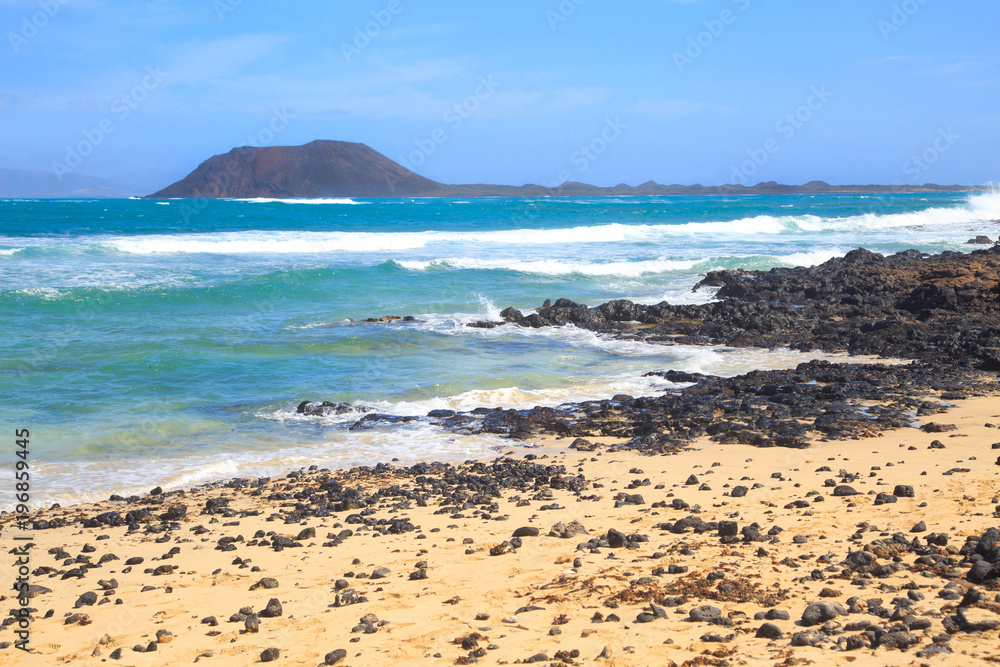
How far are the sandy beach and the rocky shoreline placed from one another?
0.06 ft

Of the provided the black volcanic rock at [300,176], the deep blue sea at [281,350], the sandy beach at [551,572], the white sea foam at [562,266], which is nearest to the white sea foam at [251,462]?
the deep blue sea at [281,350]

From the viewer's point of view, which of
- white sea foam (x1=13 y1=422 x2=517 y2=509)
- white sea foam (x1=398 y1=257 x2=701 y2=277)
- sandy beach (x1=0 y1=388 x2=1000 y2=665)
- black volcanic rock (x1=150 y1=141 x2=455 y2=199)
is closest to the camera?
sandy beach (x1=0 y1=388 x2=1000 y2=665)

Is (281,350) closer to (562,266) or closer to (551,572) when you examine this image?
(551,572)

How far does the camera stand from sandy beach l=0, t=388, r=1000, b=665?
12.7 ft

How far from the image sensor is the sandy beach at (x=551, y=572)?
3883 millimetres

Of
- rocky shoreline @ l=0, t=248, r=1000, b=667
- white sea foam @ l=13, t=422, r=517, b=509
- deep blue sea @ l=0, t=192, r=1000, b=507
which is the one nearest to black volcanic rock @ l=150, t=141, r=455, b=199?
deep blue sea @ l=0, t=192, r=1000, b=507

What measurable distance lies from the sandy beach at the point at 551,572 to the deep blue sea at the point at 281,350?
5.39 ft

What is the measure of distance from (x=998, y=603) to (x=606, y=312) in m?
14.2

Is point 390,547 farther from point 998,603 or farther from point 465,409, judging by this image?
point 465,409

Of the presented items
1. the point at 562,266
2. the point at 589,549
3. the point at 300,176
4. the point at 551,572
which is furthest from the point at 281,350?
the point at 300,176

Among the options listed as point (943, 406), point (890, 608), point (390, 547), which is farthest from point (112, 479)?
point (943, 406)

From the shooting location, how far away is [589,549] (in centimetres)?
531

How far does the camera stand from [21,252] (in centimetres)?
3053

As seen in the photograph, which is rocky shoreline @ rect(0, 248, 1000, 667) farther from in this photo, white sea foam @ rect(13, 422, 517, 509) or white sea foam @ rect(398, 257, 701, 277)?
white sea foam @ rect(398, 257, 701, 277)
